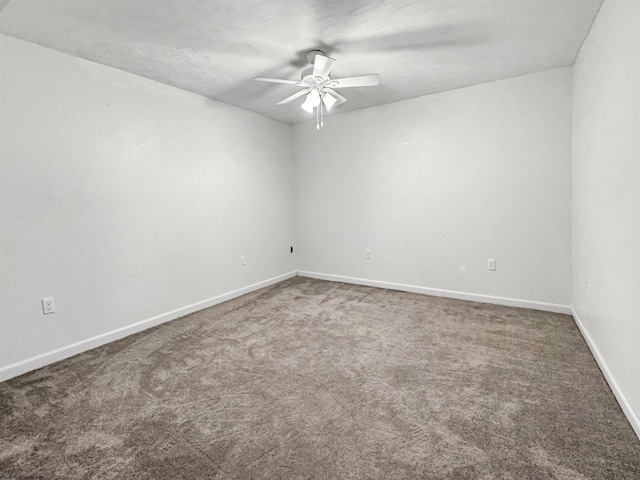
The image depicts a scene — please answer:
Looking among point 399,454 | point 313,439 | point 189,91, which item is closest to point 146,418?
point 313,439

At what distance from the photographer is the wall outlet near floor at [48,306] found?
242 centimetres

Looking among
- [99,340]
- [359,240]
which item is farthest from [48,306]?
[359,240]

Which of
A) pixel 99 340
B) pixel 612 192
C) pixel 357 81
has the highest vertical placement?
pixel 357 81

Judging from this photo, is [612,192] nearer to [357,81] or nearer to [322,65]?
[357,81]

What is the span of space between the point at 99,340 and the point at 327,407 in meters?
2.14

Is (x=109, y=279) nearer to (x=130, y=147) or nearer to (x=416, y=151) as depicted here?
(x=130, y=147)

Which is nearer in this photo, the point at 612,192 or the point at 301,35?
the point at 612,192

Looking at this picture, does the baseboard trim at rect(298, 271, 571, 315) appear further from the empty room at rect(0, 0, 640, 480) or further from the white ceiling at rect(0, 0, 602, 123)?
the white ceiling at rect(0, 0, 602, 123)

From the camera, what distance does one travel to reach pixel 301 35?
2.30m

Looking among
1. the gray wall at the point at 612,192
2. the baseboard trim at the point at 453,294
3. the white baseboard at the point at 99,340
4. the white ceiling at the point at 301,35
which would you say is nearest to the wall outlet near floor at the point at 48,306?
the white baseboard at the point at 99,340

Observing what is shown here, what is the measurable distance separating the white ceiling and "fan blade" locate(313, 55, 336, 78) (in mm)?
159

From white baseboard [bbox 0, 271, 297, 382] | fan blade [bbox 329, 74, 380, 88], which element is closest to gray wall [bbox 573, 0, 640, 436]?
fan blade [bbox 329, 74, 380, 88]

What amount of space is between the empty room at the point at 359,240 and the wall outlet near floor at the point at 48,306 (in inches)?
0.4

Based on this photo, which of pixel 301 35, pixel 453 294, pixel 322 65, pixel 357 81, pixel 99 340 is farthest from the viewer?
pixel 453 294
